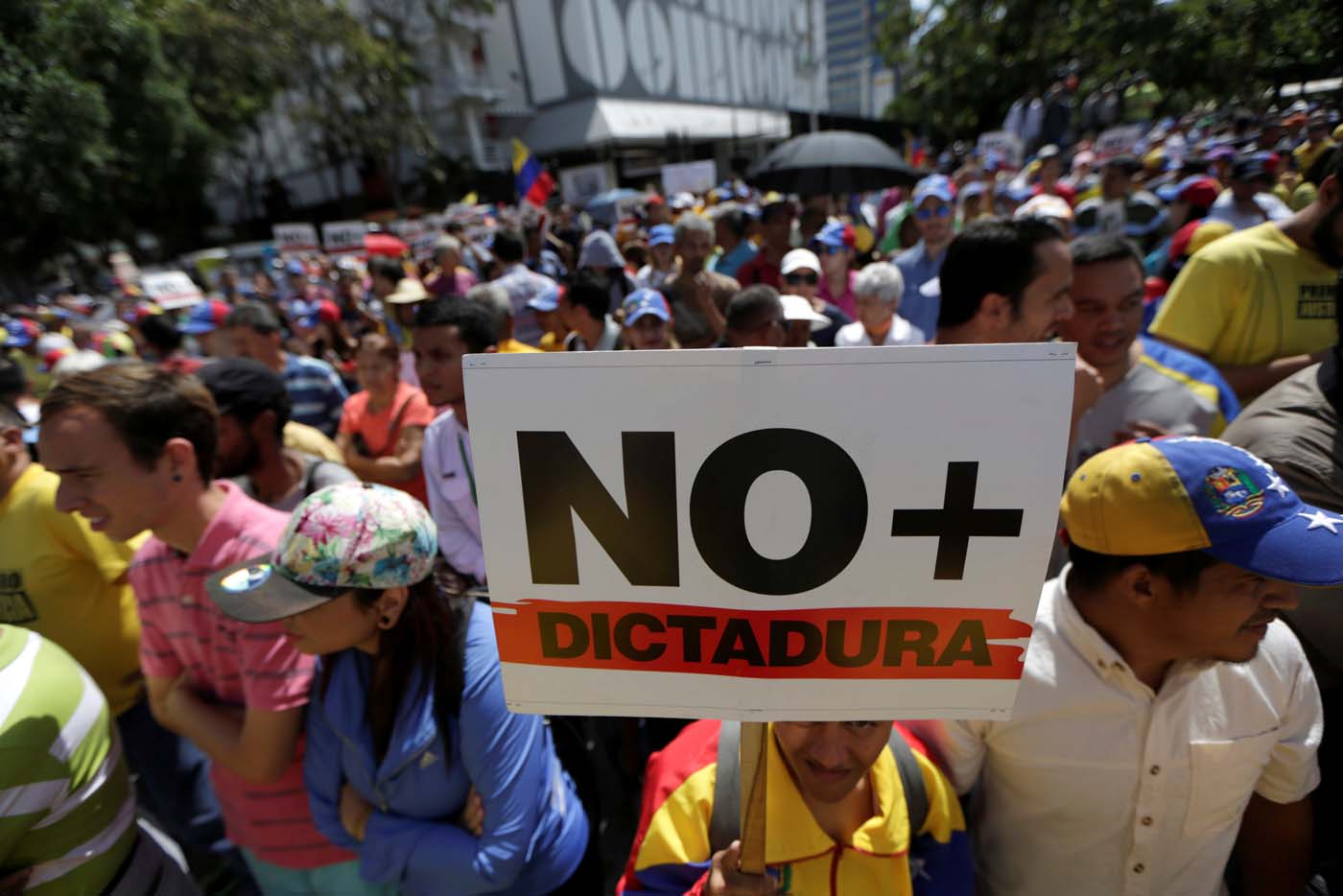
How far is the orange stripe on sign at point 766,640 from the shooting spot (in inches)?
39.1

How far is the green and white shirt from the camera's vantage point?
1.35 m

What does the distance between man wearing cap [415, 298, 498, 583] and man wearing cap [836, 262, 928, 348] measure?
75.5 inches

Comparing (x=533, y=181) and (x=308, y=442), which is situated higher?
(x=533, y=181)

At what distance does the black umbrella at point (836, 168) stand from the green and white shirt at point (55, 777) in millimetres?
8169

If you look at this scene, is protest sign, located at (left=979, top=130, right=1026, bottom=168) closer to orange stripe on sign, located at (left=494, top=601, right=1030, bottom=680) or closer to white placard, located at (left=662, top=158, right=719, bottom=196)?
white placard, located at (left=662, top=158, right=719, bottom=196)

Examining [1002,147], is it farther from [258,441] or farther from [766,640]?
[766,640]

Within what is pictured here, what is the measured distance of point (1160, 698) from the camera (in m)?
1.32

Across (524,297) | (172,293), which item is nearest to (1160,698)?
(524,297)

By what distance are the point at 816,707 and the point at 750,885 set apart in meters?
0.33

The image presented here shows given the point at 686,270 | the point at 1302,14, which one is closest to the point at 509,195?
the point at 686,270

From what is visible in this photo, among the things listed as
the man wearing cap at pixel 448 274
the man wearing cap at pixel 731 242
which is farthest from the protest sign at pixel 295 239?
the man wearing cap at pixel 731 242

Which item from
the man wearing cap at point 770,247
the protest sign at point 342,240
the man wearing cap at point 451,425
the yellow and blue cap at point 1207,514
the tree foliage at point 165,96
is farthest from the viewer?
the tree foliage at point 165,96

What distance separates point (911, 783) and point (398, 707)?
1160 mm

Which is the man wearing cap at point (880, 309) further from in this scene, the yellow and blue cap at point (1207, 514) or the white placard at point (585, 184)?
the white placard at point (585, 184)
